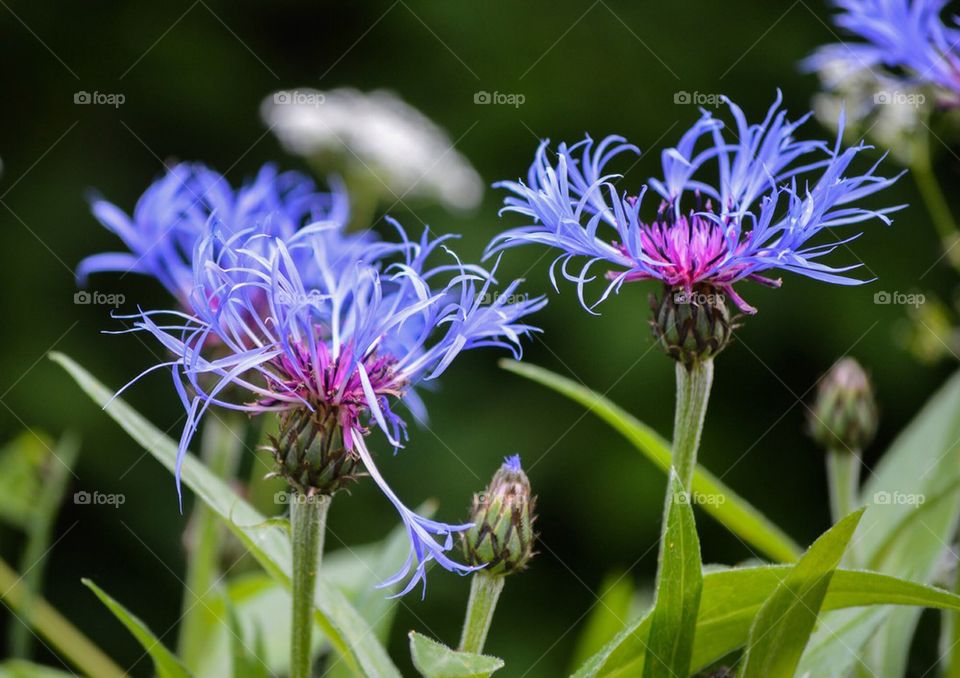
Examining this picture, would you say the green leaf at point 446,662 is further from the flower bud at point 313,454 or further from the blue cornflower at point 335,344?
the flower bud at point 313,454

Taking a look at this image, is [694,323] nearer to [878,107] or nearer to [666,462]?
[666,462]

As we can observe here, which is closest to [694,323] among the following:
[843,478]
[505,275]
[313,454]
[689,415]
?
[689,415]

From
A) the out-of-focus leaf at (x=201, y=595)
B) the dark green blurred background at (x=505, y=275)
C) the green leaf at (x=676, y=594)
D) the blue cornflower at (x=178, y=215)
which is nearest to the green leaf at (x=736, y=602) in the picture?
the green leaf at (x=676, y=594)

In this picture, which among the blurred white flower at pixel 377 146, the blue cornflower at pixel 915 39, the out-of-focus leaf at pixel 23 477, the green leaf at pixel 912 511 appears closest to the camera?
the green leaf at pixel 912 511

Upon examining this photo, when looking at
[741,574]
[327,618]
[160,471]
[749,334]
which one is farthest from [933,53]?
[160,471]

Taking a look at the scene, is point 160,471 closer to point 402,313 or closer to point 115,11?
point 115,11
